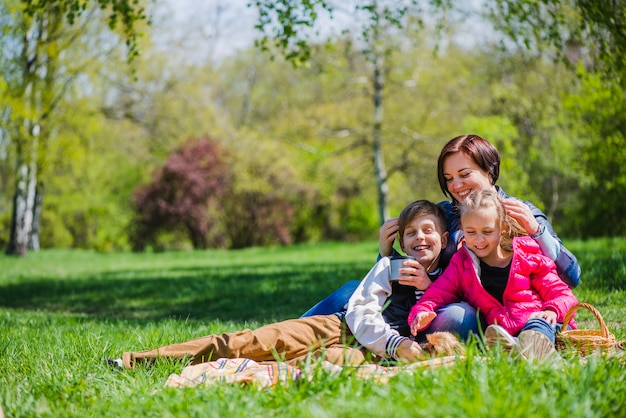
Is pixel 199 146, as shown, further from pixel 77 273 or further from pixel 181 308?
pixel 181 308

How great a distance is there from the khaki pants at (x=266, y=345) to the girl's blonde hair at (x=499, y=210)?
3.41 ft

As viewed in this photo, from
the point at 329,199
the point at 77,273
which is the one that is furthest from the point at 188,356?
the point at 329,199

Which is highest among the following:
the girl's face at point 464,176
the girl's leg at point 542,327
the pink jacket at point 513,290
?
the girl's face at point 464,176

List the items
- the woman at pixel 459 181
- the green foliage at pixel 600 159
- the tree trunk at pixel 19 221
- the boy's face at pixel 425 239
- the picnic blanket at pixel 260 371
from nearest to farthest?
the picnic blanket at pixel 260 371
the boy's face at pixel 425 239
the woman at pixel 459 181
the green foliage at pixel 600 159
the tree trunk at pixel 19 221

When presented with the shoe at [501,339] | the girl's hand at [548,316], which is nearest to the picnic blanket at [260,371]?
A: the shoe at [501,339]

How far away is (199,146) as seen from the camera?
25.6m

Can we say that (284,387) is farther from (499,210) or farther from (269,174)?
(269,174)

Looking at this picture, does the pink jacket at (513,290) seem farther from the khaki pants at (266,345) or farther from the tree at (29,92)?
the tree at (29,92)

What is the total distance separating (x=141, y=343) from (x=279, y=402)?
2.08 meters

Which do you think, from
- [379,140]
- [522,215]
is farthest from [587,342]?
[379,140]

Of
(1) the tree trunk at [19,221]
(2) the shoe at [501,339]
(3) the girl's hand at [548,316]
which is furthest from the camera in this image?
(1) the tree trunk at [19,221]

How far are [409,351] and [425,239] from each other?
2.85ft

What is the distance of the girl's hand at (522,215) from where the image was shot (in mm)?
3973

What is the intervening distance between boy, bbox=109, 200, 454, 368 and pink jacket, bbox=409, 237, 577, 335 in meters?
0.16
